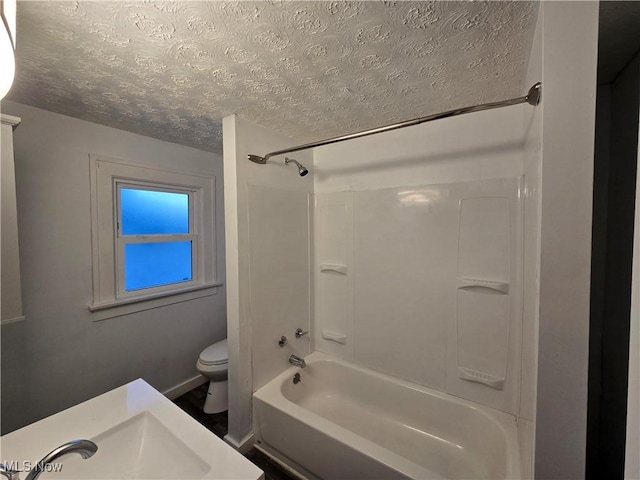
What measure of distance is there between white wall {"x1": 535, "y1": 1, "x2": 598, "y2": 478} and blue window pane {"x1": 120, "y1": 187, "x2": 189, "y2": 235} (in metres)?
2.57

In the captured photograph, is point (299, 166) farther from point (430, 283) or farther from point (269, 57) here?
point (430, 283)

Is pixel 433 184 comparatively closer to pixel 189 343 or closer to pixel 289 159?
pixel 289 159

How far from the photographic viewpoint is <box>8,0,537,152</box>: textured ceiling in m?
0.85

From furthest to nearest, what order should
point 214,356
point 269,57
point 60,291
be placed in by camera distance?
point 214,356, point 60,291, point 269,57

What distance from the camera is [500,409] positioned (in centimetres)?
157

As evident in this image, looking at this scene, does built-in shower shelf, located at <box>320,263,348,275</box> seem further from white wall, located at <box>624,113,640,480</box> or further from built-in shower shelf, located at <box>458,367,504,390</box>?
white wall, located at <box>624,113,640,480</box>

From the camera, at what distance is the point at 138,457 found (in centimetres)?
96

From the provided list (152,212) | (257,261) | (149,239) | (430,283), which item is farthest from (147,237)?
(430,283)

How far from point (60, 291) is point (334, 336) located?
1953mm

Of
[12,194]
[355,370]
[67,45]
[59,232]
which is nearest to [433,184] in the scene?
[355,370]

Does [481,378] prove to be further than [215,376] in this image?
No

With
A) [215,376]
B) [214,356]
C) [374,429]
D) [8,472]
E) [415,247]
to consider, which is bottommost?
[374,429]

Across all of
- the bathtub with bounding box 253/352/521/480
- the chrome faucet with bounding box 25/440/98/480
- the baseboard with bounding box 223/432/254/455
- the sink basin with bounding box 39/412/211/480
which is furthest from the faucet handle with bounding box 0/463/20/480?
the baseboard with bounding box 223/432/254/455

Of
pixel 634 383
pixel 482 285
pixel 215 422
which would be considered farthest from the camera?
pixel 215 422
